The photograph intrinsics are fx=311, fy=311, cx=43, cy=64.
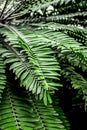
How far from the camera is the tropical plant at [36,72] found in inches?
54.0

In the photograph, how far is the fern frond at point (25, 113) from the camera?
53.9 inches

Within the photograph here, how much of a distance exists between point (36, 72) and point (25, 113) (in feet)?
0.67

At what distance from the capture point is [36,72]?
4.48 feet

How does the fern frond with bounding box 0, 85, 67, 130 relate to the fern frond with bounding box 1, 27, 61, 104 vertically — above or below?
below

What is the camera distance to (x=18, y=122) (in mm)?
1367

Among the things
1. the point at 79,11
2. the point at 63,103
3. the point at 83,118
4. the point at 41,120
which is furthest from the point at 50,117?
the point at 79,11

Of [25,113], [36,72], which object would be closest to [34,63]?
[36,72]

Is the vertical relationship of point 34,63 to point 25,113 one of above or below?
above

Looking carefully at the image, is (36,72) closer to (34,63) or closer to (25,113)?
(34,63)

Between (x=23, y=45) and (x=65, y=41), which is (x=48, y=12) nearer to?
(x=65, y=41)

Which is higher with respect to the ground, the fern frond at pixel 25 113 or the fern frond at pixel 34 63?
the fern frond at pixel 34 63

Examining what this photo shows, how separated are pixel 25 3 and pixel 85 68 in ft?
2.96

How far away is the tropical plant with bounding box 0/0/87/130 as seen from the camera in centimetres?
137

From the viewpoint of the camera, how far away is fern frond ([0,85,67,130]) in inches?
53.9
